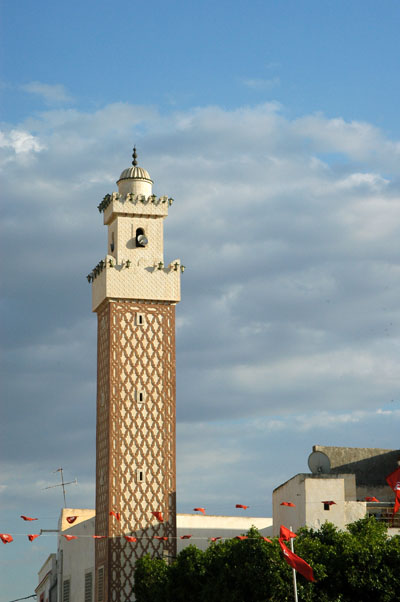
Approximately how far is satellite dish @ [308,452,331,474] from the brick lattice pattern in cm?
586

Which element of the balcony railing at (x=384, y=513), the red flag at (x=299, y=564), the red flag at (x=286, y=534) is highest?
the balcony railing at (x=384, y=513)

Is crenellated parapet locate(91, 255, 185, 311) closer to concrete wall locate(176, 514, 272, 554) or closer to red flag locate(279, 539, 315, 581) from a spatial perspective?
concrete wall locate(176, 514, 272, 554)

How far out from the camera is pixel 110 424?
156ft

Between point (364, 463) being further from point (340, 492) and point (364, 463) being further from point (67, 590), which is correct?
point (67, 590)

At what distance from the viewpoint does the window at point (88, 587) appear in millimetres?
48688

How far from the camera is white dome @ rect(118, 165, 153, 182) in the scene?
51719 millimetres

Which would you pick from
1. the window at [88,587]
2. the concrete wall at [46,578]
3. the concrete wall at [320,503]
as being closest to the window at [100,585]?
the window at [88,587]

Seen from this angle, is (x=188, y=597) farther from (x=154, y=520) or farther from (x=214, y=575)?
(x=154, y=520)

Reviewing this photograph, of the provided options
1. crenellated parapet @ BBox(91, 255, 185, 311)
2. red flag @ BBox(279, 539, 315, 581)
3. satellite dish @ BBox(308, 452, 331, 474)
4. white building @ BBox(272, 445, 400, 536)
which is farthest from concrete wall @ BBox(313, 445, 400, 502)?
red flag @ BBox(279, 539, 315, 581)

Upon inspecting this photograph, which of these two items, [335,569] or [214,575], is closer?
[335,569]

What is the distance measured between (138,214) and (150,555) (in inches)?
583

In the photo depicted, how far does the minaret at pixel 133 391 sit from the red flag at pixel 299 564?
1340 cm

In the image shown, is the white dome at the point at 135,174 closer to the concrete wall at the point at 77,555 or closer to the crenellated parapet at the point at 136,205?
the crenellated parapet at the point at 136,205

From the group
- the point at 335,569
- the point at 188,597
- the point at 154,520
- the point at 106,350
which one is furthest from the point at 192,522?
the point at 335,569
